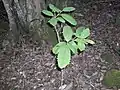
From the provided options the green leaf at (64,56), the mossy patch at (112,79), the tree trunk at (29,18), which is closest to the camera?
the green leaf at (64,56)

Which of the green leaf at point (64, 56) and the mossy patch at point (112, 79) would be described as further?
the mossy patch at point (112, 79)

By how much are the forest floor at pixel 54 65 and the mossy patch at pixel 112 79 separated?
0.05 m

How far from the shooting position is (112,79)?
7.87 ft

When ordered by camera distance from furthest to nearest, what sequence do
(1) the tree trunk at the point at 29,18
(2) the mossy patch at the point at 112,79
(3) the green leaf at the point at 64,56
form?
(1) the tree trunk at the point at 29,18, (2) the mossy patch at the point at 112,79, (3) the green leaf at the point at 64,56

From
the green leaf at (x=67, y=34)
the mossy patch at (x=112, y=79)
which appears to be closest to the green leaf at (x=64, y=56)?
the green leaf at (x=67, y=34)

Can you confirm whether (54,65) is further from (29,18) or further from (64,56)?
(64,56)

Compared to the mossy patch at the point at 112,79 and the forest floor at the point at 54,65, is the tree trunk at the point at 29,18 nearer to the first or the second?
the forest floor at the point at 54,65

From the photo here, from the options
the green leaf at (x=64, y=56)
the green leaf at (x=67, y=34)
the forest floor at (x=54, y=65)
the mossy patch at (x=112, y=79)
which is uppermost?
the green leaf at (x=67, y=34)

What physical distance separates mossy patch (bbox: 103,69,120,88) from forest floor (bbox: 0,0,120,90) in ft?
0.18

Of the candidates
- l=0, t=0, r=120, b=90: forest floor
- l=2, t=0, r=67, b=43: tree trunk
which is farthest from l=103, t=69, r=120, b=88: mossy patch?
l=2, t=0, r=67, b=43: tree trunk

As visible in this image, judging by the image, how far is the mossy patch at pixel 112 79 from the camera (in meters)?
2.35

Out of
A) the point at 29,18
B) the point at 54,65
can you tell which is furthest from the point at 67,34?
the point at 29,18

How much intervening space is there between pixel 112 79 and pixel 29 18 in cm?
128

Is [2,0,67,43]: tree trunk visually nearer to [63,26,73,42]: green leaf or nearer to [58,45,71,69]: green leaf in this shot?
[63,26,73,42]: green leaf
